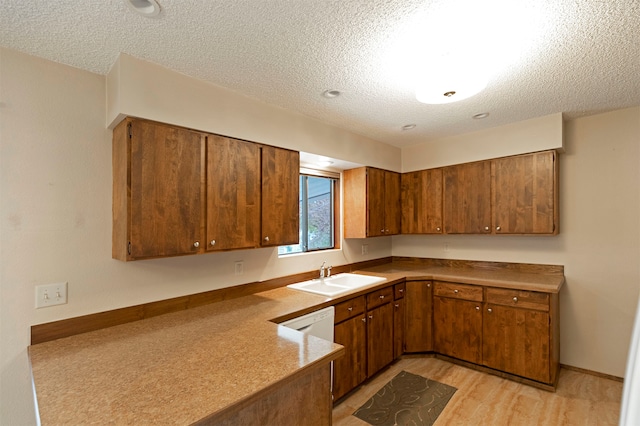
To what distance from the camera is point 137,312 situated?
76.7 inches

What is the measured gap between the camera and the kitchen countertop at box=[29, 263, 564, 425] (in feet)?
3.47

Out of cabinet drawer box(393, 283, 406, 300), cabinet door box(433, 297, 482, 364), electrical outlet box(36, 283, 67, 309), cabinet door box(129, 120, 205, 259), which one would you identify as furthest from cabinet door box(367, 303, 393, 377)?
electrical outlet box(36, 283, 67, 309)

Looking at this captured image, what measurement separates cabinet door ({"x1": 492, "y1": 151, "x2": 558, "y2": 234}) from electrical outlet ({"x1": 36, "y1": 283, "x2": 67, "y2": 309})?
3.57m

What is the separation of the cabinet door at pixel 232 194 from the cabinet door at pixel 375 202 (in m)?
1.49

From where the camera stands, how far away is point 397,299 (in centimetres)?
317

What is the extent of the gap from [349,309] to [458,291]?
1264 mm

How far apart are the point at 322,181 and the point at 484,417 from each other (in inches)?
100

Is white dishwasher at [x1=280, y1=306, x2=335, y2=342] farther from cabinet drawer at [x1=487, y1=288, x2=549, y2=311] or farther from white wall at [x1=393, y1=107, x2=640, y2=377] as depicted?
white wall at [x1=393, y1=107, x2=640, y2=377]

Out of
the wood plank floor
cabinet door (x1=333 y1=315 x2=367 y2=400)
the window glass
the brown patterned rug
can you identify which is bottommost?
the brown patterned rug

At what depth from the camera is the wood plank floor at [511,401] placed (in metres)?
2.26

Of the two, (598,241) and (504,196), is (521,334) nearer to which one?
(598,241)

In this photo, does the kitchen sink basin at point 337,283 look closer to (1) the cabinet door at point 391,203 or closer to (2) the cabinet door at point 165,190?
(1) the cabinet door at point 391,203

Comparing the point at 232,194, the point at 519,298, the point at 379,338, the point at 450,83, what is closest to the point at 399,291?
the point at 379,338

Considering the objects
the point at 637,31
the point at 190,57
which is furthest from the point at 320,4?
the point at 637,31
